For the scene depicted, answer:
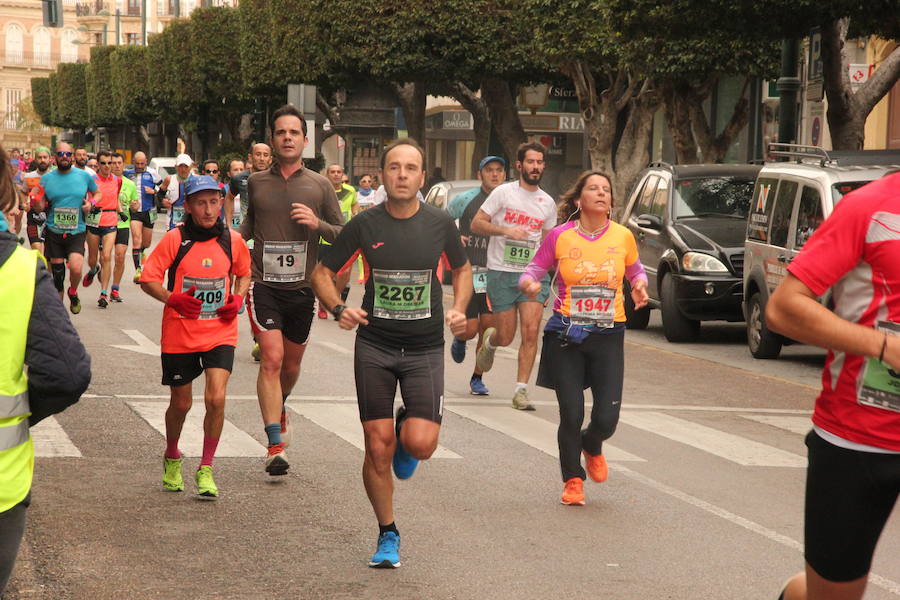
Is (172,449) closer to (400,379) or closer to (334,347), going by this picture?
(400,379)

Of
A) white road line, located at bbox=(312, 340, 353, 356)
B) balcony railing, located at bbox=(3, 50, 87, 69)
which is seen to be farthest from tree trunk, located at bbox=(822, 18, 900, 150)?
balcony railing, located at bbox=(3, 50, 87, 69)

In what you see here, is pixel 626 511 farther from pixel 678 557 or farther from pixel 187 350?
pixel 187 350

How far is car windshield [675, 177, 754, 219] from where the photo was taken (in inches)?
687

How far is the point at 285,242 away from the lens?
8664 mm

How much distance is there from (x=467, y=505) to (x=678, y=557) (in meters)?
1.35

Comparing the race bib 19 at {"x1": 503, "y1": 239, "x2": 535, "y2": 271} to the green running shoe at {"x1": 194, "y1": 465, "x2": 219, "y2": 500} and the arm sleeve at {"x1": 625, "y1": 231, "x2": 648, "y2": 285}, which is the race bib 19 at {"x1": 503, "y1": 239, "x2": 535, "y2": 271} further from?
the green running shoe at {"x1": 194, "y1": 465, "x2": 219, "y2": 500}

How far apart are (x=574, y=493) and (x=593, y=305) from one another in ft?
3.18

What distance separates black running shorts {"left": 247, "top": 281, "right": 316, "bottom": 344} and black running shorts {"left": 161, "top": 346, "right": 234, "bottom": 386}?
0.84 metres

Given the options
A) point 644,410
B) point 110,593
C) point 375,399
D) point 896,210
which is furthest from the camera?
point 644,410

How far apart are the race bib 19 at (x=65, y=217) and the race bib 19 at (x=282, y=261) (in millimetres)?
9278

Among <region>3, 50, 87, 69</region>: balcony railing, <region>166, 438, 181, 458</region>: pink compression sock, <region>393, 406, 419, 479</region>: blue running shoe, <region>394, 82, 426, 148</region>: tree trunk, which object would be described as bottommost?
<region>166, 438, 181, 458</region>: pink compression sock

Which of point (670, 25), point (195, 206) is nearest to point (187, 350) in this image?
point (195, 206)

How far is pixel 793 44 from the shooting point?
19.2m

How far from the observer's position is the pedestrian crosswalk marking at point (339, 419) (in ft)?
31.0
